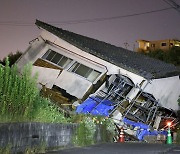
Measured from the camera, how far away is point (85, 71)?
19875 mm

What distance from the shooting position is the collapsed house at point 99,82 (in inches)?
729

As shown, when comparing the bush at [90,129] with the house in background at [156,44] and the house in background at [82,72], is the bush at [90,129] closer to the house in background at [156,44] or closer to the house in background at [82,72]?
the house in background at [82,72]

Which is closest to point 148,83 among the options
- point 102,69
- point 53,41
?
point 102,69

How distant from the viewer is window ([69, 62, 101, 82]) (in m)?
19.6

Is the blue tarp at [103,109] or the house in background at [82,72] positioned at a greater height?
the house in background at [82,72]

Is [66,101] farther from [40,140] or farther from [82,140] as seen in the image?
[40,140]

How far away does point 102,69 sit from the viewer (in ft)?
63.2

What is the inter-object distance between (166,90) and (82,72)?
212 inches

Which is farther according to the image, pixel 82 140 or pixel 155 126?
pixel 155 126

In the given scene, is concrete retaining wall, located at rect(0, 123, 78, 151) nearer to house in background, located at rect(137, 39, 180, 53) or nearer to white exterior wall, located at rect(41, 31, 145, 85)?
white exterior wall, located at rect(41, 31, 145, 85)

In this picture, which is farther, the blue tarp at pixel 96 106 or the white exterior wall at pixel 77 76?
the white exterior wall at pixel 77 76

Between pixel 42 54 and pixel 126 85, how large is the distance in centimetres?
566

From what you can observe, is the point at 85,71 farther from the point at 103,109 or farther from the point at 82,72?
the point at 103,109

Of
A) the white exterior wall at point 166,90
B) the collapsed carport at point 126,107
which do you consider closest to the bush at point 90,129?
the collapsed carport at point 126,107
